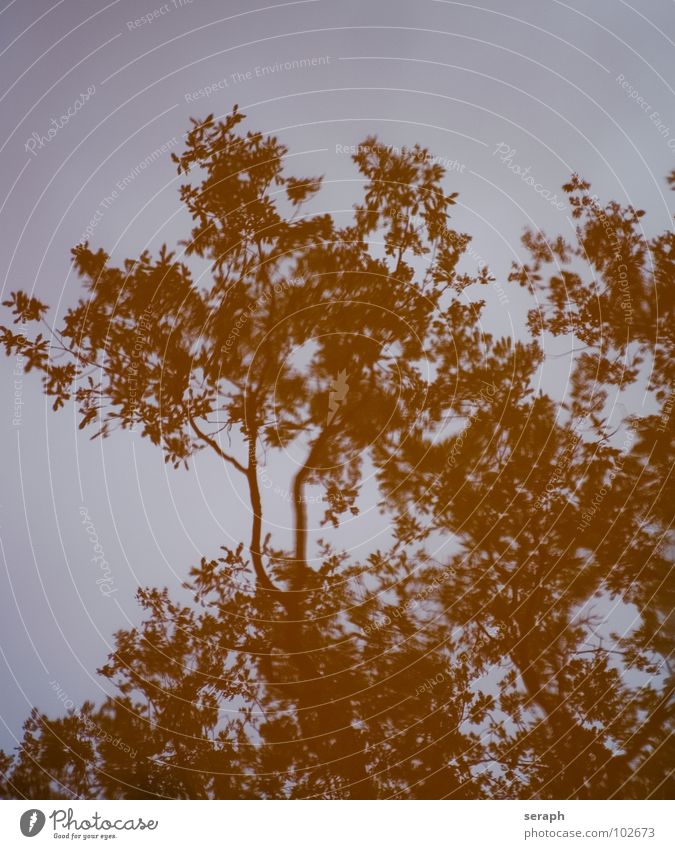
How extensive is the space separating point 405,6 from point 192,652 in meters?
3.58

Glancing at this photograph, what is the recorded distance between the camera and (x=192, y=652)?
2.87 m

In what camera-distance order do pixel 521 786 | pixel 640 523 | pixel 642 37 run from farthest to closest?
pixel 642 37
pixel 640 523
pixel 521 786

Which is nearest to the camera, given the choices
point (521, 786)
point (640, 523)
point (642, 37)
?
point (521, 786)

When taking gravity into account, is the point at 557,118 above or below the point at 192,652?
above

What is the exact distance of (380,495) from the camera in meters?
2.95

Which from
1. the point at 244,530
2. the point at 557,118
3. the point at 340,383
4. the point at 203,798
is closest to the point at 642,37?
the point at 557,118

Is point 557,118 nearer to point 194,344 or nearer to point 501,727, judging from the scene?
point 194,344
